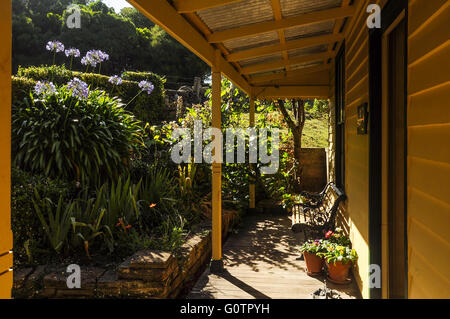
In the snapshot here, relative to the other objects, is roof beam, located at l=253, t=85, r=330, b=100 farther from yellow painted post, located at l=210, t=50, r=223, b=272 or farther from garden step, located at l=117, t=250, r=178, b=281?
garden step, located at l=117, t=250, r=178, b=281

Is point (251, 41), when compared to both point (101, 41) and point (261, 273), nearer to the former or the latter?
point (261, 273)

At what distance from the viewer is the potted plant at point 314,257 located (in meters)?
4.05

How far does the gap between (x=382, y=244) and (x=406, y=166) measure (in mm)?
1084

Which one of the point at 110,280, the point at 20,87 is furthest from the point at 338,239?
the point at 20,87

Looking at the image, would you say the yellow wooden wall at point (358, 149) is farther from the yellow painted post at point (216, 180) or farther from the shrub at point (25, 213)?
the shrub at point (25, 213)

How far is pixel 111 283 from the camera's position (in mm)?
3143

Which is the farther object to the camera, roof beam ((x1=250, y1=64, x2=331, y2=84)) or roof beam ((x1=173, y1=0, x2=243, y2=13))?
roof beam ((x1=250, y1=64, x2=331, y2=84))

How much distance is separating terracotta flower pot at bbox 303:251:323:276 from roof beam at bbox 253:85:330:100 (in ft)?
12.8

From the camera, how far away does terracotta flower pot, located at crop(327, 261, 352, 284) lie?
3699 millimetres

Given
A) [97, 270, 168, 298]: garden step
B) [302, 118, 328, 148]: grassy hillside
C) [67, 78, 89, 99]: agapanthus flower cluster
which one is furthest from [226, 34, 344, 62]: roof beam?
[302, 118, 328, 148]: grassy hillside

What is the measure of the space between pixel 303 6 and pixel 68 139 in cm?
329

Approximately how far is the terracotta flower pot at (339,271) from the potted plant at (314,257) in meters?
0.28

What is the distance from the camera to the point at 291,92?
7441 millimetres
